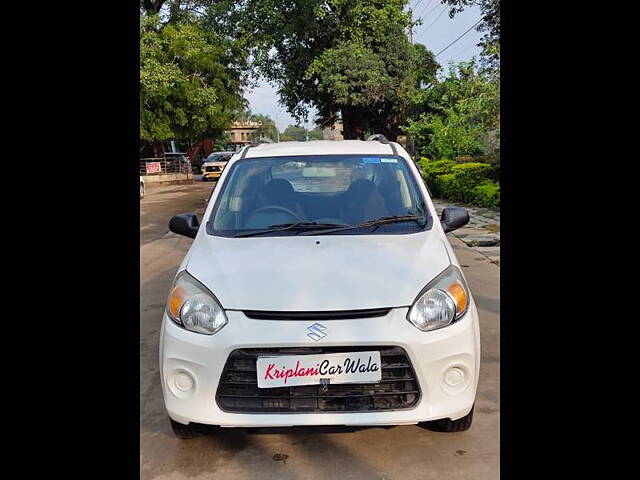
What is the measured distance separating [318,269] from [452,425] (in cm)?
118

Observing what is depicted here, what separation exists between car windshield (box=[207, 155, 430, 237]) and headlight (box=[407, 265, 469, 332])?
0.63 m

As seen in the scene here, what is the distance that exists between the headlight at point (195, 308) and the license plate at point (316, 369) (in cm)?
31

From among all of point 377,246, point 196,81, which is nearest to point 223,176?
point 377,246

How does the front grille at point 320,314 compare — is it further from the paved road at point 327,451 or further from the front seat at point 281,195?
the front seat at point 281,195

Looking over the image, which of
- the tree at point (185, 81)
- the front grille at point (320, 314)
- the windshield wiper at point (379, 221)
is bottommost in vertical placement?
the front grille at point (320, 314)

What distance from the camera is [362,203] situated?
362 cm

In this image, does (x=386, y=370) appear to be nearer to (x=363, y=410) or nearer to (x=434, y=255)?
(x=363, y=410)

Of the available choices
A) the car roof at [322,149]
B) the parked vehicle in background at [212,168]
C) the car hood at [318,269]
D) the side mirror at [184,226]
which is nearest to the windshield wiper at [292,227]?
the car hood at [318,269]

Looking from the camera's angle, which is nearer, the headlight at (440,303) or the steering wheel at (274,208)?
the headlight at (440,303)

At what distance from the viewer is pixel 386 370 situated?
101 inches

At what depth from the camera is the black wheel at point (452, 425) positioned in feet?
9.75

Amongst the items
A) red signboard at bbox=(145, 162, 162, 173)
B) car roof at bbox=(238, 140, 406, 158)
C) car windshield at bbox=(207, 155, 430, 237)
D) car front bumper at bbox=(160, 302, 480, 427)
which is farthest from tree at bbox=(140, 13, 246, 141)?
car front bumper at bbox=(160, 302, 480, 427)

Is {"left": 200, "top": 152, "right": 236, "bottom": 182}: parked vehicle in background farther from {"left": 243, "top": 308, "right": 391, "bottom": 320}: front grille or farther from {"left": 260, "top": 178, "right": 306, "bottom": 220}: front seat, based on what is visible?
{"left": 243, "top": 308, "right": 391, "bottom": 320}: front grille

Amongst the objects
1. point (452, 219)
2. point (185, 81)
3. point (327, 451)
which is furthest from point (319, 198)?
point (185, 81)
